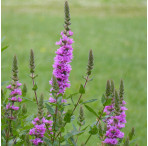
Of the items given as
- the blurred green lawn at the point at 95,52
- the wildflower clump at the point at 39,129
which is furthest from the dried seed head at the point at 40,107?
the blurred green lawn at the point at 95,52

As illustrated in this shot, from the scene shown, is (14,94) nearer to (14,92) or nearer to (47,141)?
(14,92)

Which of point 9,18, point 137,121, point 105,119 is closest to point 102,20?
point 9,18

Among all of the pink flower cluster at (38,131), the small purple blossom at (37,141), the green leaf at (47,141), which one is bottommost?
the green leaf at (47,141)

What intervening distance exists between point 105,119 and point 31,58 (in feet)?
1.33

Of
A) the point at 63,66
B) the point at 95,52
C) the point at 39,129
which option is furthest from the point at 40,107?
the point at 95,52

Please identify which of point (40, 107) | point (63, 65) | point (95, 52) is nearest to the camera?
point (40, 107)

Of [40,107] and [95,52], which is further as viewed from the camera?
[95,52]

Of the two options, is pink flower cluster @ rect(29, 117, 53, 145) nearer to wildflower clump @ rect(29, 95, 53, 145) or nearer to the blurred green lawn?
wildflower clump @ rect(29, 95, 53, 145)

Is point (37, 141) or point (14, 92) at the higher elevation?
point (14, 92)

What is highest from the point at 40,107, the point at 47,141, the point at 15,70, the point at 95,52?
the point at 95,52

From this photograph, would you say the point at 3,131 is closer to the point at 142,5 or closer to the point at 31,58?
the point at 31,58

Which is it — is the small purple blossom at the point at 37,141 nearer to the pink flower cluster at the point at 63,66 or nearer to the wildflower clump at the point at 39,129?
the wildflower clump at the point at 39,129

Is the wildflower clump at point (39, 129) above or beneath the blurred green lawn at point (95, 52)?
beneath

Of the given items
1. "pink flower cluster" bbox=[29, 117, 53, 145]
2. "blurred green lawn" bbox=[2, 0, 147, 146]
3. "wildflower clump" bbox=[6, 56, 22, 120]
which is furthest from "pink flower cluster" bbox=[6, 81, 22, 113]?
"blurred green lawn" bbox=[2, 0, 147, 146]
